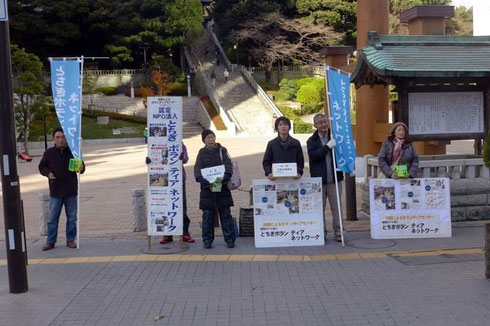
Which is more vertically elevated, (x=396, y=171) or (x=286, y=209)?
(x=396, y=171)

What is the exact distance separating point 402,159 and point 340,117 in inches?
46.7

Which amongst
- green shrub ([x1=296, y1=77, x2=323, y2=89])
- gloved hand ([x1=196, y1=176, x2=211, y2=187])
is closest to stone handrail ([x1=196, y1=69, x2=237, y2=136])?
green shrub ([x1=296, y1=77, x2=323, y2=89])

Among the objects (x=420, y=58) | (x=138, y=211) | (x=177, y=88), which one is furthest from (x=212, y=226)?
(x=177, y=88)

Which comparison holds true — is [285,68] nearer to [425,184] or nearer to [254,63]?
[254,63]

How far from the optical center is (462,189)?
8.54 metres

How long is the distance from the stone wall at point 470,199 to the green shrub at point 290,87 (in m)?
39.5

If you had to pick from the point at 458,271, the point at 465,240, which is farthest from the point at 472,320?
the point at 465,240

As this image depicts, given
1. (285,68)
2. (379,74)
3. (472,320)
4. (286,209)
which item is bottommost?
(472,320)

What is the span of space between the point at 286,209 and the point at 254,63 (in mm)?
49820

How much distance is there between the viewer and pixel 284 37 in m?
49.1

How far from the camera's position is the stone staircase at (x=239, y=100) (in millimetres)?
40188

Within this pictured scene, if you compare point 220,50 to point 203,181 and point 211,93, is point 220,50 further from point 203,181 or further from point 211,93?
point 203,181

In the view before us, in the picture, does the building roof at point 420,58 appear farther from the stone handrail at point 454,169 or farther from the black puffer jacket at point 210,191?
the black puffer jacket at point 210,191

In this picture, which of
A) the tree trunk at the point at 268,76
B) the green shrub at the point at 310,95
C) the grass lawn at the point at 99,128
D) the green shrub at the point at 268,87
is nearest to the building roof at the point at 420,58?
the grass lawn at the point at 99,128
